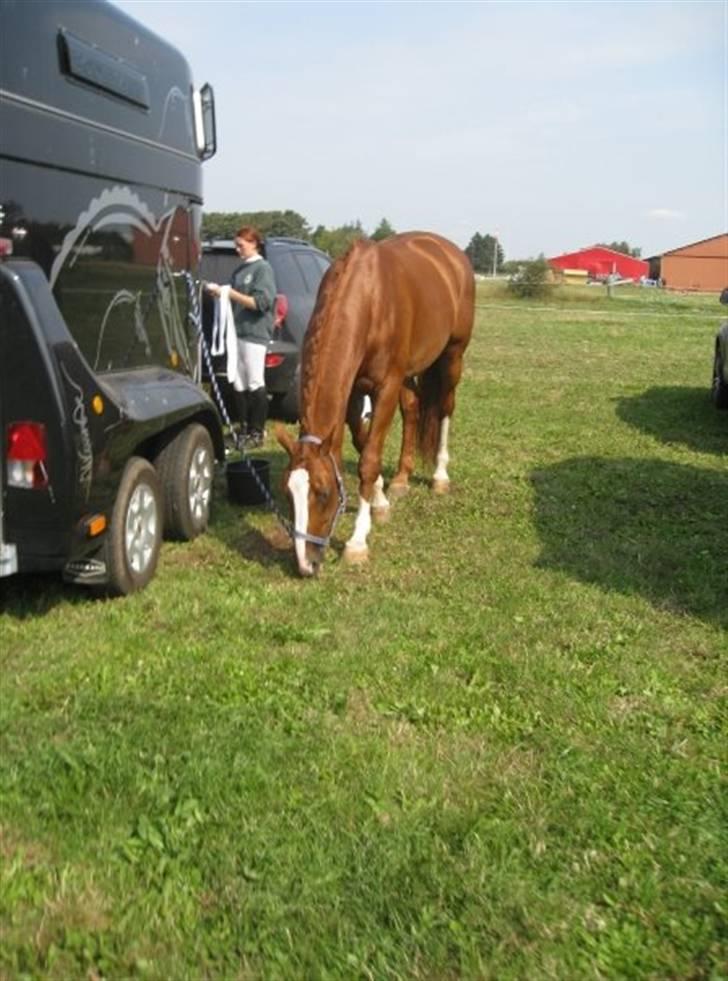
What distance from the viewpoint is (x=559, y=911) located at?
2881mm

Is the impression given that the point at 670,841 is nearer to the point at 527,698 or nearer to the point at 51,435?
the point at 527,698

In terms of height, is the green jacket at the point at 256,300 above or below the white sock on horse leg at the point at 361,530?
above

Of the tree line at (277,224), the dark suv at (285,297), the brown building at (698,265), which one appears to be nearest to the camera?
the dark suv at (285,297)

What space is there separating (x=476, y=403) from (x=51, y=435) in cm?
895

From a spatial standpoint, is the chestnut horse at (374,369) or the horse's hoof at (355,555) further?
the horse's hoof at (355,555)

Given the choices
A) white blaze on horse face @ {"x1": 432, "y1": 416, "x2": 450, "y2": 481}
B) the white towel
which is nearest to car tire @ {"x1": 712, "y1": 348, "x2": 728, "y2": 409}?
white blaze on horse face @ {"x1": 432, "y1": 416, "x2": 450, "y2": 481}

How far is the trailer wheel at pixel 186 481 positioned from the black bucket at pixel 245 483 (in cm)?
62

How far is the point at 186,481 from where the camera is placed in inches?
246

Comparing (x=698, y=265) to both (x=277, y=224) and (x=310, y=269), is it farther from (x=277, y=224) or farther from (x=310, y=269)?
(x=310, y=269)

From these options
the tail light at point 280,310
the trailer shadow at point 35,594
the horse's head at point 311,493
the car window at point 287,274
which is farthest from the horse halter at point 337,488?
the car window at point 287,274

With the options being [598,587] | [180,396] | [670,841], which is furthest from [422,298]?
[670,841]

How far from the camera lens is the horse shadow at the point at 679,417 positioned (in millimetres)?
10352

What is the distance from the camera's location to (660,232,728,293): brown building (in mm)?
90750

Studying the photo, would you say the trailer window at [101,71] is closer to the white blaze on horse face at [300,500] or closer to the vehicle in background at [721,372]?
the white blaze on horse face at [300,500]
